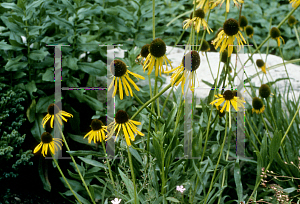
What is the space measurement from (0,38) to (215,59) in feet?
4.71

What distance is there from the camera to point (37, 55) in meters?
1.40

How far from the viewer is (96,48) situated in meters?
1.49

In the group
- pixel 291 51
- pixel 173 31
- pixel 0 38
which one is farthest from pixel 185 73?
pixel 291 51

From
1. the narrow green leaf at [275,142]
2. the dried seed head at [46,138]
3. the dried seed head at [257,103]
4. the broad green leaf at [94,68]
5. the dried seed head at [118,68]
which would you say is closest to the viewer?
the dried seed head at [118,68]

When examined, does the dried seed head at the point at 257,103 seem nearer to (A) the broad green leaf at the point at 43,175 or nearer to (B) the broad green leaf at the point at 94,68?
(B) the broad green leaf at the point at 94,68

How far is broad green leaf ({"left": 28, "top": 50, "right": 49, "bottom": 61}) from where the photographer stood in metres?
1.39

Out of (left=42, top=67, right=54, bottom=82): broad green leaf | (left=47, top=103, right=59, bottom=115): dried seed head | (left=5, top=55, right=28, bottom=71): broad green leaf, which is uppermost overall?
(left=5, top=55, right=28, bottom=71): broad green leaf

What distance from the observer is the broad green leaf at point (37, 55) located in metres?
1.39

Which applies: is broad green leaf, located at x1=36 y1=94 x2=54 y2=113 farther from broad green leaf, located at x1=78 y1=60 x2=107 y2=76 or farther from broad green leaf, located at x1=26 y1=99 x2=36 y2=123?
broad green leaf, located at x1=78 y1=60 x2=107 y2=76

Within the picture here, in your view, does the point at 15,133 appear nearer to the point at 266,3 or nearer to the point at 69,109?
the point at 69,109

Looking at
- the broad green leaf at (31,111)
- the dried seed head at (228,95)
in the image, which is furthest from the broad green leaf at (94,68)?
the dried seed head at (228,95)

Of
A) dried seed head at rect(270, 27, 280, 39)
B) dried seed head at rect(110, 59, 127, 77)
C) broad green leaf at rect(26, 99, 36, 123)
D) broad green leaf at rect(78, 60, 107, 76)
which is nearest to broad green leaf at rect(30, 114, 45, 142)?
broad green leaf at rect(26, 99, 36, 123)

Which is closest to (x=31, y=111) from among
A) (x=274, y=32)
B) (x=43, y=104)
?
(x=43, y=104)

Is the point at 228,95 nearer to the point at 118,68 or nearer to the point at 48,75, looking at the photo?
the point at 118,68
